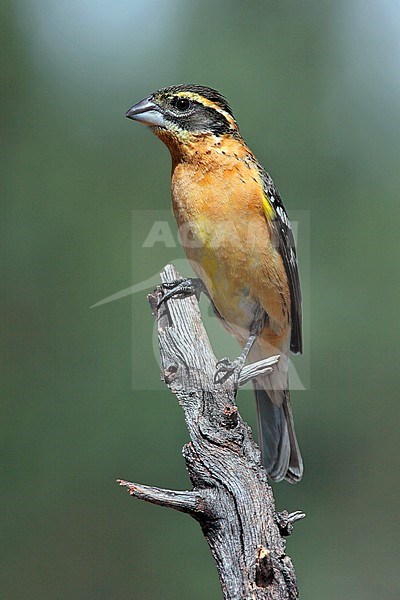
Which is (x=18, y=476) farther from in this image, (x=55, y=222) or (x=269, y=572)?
(x=269, y=572)

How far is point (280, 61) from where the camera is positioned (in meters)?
3.74

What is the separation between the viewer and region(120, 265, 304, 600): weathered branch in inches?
52.9

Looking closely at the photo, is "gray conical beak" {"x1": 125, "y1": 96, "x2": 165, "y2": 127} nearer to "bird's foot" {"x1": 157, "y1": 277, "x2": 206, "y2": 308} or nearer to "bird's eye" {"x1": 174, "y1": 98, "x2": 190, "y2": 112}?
"bird's eye" {"x1": 174, "y1": 98, "x2": 190, "y2": 112}

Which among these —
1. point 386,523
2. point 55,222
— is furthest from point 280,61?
point 386,523

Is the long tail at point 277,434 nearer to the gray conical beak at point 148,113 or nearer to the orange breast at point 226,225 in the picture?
the orange breast at point 226,225

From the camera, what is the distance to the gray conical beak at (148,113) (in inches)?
72.0

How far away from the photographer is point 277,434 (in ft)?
6.93

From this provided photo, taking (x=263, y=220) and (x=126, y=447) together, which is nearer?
(x=263, y=220)

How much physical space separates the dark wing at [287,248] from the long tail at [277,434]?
15 centimetres

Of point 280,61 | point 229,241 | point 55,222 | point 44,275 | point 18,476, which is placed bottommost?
point 18,476

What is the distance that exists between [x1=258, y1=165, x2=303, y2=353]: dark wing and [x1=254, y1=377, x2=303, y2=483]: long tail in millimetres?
146

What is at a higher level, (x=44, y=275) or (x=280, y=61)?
(x=280, y=61)

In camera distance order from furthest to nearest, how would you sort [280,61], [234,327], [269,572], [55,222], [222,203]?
[280,61], [55,222], [234,327], [222,203], [269,572]

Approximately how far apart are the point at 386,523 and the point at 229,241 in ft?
6.89
